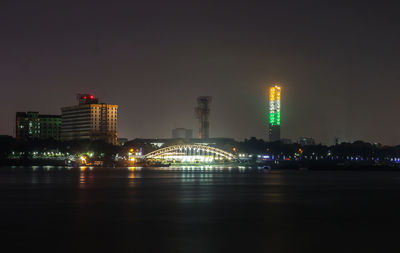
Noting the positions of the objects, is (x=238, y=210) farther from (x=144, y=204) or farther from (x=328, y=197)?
(x=328, y=197)

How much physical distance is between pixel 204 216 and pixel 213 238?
911cm

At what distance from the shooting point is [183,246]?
2589cm

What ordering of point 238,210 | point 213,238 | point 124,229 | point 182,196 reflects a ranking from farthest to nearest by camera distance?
1. point 182,196
2. point 238,210
3. point 124,229
4. point 213,238

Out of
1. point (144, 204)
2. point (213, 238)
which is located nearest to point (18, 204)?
point (144, 204)

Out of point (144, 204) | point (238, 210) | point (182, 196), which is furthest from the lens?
point (182, 196)

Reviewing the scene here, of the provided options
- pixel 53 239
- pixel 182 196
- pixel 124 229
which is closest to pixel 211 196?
pixel 182 196

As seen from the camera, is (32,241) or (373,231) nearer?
(32,241)

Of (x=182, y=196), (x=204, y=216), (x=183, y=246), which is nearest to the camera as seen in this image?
(x=183, y=246)

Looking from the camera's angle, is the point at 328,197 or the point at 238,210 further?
the point at 328,197

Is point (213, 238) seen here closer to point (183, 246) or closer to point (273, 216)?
point (183, 246)

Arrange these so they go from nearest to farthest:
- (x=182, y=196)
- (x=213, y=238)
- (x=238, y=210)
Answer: (x=213, y=238) < (x=238, y=210) < (x=182, y=196)

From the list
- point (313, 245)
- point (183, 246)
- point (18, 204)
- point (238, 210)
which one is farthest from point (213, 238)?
point (18, 204)

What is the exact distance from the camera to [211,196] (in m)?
52.8

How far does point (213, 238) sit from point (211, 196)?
24.8 metres
